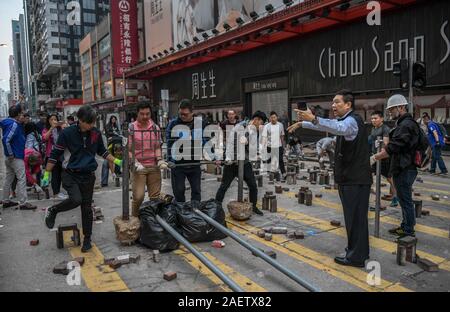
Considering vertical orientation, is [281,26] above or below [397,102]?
above

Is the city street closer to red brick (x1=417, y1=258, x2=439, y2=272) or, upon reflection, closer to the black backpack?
red brick (x1=417, y1=258, x2=439, y2=272)

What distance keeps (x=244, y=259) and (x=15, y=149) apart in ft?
17.1

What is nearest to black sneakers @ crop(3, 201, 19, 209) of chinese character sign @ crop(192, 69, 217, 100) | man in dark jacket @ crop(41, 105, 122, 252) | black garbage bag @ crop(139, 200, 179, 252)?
man in dark jacket @ crop(41, 105, 122, 252)

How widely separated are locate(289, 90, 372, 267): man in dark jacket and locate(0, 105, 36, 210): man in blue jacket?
566cm

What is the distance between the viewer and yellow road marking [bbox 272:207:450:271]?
4543 mm

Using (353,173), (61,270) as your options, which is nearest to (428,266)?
(353,173)

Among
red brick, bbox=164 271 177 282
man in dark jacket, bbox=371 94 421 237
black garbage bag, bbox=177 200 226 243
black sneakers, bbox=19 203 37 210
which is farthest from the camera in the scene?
black sneakers, bbox=19 203 37 210

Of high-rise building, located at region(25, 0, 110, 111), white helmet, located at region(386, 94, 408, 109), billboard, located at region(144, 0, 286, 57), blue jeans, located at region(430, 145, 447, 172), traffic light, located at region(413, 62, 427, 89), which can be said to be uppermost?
high-rise building, located at region(25, 0, 110, 111)

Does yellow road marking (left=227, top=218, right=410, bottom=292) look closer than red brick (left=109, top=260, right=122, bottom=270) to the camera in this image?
Yes

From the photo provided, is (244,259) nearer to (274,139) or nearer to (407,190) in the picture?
(407,190)

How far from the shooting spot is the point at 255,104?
2525cm


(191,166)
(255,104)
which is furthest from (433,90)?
(191,166)

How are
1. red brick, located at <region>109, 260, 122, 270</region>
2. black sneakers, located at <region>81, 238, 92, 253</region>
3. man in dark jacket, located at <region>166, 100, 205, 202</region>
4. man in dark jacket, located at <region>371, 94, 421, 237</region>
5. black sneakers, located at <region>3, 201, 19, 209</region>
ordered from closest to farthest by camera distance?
red brick, located at <region>109, 260, 122, 270</region>
man in dark jacket, located at <region>371, 94, 421, 237</region>
black sneakers, located at <region>81, 238, 92, 253</region>
man in dark jacket, located at <region>166, 100, 205, 202</region>
black sneakers, located at <region>3, 201, 19, 209</region>

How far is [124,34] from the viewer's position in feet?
136
